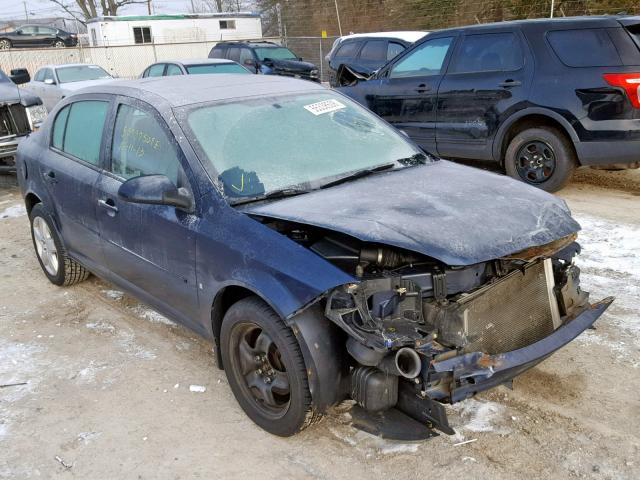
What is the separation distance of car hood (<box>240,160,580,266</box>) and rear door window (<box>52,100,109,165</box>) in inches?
64.6

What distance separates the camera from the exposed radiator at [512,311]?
9.30 ft

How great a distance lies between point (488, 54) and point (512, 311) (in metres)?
5.14

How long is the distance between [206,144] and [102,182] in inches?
40.9

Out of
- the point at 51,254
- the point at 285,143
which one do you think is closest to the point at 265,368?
the point at 285,143

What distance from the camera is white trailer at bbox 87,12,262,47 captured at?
3016cm

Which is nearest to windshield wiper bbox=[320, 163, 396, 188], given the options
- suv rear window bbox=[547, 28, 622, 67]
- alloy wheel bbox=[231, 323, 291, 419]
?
alloy wheel bbox=[231, 323, 291, 419]

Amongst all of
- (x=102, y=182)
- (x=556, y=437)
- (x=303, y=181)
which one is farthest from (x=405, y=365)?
(x=102, y=182)

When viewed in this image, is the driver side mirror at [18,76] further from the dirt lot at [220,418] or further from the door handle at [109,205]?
the door handle at [109,205]

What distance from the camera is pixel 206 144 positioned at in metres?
3.38

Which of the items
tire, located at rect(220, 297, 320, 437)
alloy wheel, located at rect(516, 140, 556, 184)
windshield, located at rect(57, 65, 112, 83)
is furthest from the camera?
windshield, located at rect(57, 65, 112, 83)

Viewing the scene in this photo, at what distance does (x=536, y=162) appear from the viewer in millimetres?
6992

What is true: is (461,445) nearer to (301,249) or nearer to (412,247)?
(412,247)

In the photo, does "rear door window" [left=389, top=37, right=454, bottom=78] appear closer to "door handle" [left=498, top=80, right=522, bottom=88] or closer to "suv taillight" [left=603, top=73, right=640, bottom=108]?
"door handle" [left=498, top=80, right=522, bottom=88]

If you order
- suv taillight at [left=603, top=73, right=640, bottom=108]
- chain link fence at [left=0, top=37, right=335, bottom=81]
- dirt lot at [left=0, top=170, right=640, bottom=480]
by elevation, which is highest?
chain link fence at [left=0, top=37, right=335, bottom=81]
